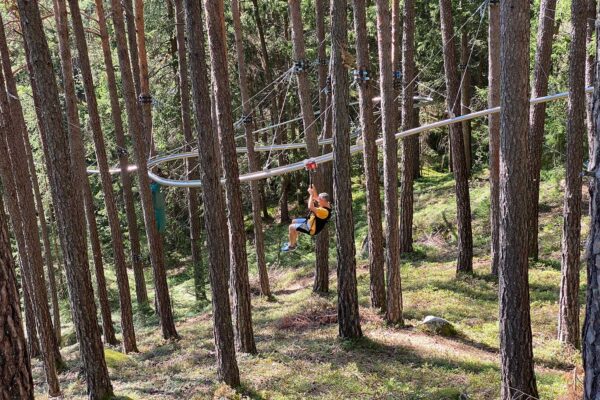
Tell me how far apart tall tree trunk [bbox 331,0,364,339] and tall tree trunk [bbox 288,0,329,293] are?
3210 millimetres

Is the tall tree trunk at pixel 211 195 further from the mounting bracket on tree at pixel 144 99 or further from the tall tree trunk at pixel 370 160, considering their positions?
the mounting bracket on tree at pixel 144 99

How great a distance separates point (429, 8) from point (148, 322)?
1466 centimetres

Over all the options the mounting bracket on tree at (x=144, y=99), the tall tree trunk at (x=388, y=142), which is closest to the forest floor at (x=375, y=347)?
the tall tree trunk at (x=388, y=142)

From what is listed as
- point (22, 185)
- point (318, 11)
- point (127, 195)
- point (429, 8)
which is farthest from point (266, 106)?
point (22, 185)

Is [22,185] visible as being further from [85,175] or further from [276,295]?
[276,295]

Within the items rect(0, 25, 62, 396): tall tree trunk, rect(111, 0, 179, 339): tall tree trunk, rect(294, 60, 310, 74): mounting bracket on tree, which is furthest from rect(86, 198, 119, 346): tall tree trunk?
rect(294, 60, 310, 74): mounting bracket on tree

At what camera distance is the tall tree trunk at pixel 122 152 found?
13.8 metres

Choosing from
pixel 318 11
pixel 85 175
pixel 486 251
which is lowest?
pixel 486 251

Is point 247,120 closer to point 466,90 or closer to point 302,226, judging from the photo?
point 302,226

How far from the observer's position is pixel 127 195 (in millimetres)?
15414

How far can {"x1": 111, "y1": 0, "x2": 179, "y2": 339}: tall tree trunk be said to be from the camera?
11.8m

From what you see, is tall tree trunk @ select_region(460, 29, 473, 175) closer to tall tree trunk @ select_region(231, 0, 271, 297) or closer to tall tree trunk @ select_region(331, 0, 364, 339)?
tall tree trunk @ select_region(231, 0, 271, 297)

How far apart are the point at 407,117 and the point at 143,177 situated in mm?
6910

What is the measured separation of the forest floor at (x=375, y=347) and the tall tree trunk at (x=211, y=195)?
51 cm
